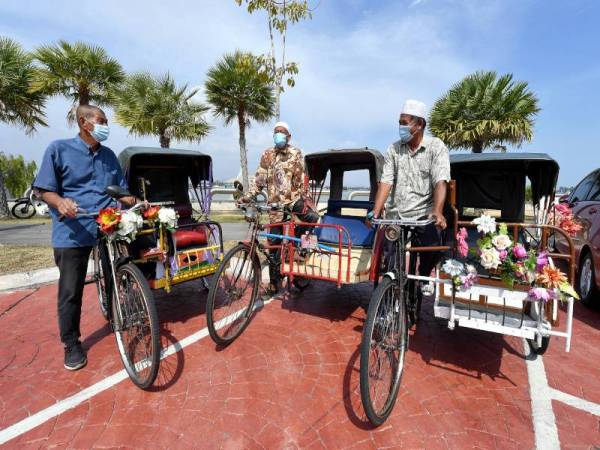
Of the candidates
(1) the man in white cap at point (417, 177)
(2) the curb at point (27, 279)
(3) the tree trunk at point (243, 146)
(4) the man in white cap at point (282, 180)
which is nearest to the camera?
(1) the man in white cap at point (417, 177)

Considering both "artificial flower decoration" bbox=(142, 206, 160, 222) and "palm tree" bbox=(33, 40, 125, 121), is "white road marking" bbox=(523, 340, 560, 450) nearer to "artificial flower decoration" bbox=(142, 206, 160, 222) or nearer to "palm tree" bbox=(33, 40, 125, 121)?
"artificial flower decoration" bbox=(142, 206, 160, 222)

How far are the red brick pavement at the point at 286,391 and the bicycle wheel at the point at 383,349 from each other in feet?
0.47

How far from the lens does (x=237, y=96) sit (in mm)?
14109

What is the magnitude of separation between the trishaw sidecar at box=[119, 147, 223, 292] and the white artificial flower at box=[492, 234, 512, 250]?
281cm

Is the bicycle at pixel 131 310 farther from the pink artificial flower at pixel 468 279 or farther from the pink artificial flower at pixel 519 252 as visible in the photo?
the pink artificial flower at pixel 519 252

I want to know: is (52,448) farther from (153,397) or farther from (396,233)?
(396,233)

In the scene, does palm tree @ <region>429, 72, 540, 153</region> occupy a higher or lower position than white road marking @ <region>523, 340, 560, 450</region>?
higher

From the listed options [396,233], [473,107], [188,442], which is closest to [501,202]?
[396,233]

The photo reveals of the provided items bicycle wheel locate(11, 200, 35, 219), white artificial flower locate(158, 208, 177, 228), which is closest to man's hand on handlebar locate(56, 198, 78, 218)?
white artificial flower locate(158, 208, 177, 228)

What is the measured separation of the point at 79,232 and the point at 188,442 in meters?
1.92

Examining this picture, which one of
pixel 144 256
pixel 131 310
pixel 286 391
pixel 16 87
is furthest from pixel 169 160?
pixel 16 87

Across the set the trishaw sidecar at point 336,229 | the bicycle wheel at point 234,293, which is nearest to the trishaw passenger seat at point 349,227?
the trishaw sidecar at point 336,229

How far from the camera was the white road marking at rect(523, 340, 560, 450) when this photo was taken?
6.88 feet

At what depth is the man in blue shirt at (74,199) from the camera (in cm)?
273
